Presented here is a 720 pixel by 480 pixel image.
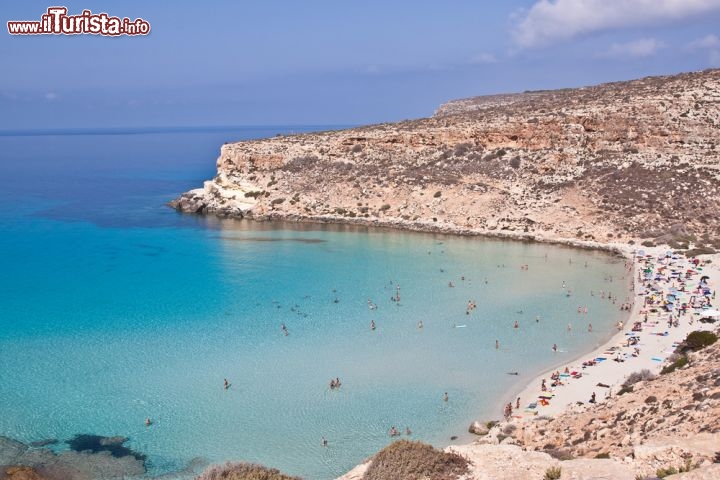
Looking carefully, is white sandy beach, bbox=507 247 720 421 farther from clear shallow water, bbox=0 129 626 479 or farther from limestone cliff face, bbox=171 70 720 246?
limestone cliff face, bbox=171 70 720 246

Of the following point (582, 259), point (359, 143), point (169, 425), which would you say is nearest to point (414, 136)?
point (359, 143)

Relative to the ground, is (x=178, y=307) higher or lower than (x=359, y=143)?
lower

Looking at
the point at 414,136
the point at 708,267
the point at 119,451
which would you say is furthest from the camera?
the point at 414,136

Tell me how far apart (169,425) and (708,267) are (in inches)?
1225

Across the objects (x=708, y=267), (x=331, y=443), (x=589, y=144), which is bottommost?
(x=331, y=443)

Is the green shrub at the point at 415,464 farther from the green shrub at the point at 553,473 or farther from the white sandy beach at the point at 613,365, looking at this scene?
the white sandy beach at the point at 613,365

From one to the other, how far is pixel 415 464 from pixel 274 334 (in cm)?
1743

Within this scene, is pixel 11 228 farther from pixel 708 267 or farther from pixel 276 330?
pixel 708 267

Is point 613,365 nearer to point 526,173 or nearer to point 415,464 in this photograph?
point 415,464

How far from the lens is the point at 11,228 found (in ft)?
176

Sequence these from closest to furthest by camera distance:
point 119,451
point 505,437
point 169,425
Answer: point 505,437, point 119,451, point 169,425

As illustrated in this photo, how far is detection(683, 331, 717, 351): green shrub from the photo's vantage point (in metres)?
21.4

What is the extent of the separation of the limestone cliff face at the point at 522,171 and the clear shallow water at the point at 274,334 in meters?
5.21

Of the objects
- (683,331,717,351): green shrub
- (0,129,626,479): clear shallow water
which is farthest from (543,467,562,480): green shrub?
(683,331,717,351): green shrub
